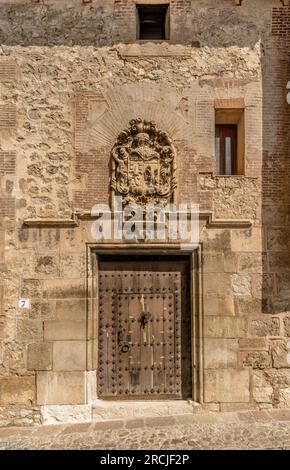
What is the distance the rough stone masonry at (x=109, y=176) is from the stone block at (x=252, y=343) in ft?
0.06

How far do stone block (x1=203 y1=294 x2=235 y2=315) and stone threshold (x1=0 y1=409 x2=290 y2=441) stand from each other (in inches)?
55.2

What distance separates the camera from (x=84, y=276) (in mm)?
5039

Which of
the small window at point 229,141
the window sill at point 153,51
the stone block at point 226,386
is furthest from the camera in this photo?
the small window at point 229,141

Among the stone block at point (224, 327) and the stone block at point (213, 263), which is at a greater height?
the stone block at point (213, 263)

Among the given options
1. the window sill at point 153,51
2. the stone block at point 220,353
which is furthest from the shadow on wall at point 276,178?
the window sill at point 153,51

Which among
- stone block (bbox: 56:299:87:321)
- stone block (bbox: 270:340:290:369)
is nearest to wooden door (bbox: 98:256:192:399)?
stone block (bbox: 56:299:87:321)

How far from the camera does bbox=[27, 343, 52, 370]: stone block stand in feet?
16.2

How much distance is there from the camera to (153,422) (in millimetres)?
4691

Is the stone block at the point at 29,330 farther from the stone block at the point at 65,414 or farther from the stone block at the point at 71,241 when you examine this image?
the stone block at the point at 71,241

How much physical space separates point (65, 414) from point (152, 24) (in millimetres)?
6059

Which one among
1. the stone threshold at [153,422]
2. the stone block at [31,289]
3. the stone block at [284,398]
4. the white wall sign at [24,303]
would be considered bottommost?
the stone threshold at [153,422]

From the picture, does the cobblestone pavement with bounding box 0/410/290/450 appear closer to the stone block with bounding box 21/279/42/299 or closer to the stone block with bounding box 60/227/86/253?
the stone block with bounding box 21/279/42/299

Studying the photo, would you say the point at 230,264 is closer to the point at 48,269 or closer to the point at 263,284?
the point at 263,284

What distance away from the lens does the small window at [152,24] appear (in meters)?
5.45
